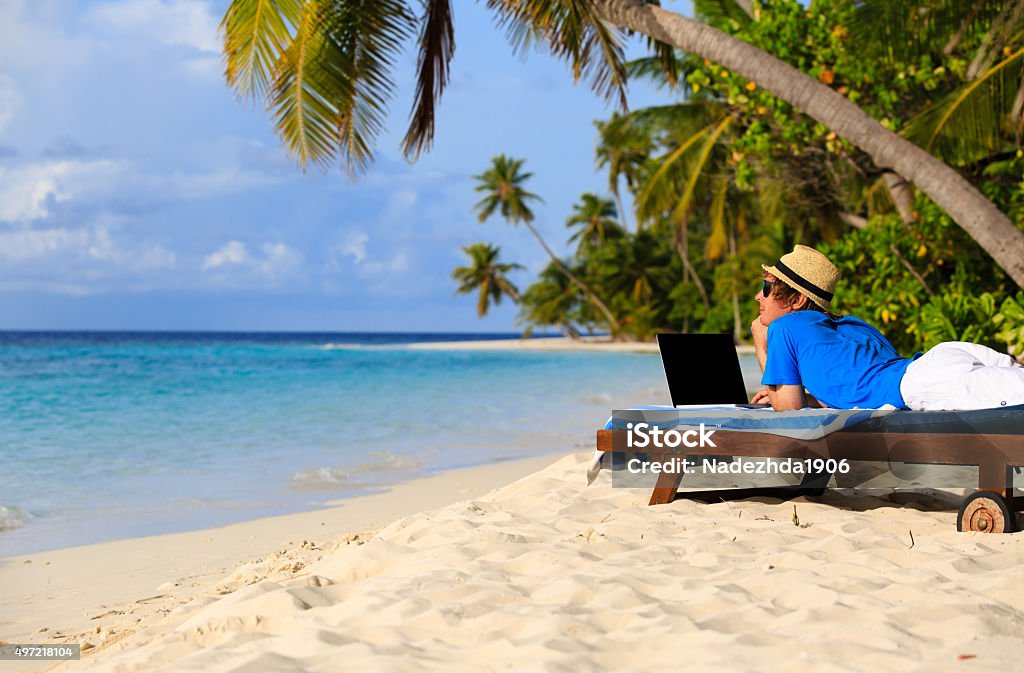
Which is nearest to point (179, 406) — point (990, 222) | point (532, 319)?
point (990, 222)

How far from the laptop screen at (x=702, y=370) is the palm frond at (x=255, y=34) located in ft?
15.9

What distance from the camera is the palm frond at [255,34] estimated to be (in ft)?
25.3

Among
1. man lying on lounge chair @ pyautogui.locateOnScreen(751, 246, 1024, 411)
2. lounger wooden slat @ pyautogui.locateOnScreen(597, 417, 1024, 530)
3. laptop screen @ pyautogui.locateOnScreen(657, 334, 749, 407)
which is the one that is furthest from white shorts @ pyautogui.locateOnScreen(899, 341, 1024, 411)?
laptop screen @ pyautogui.locateOnScreen(657, 334, 749, 407)

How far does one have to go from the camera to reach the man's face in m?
4.07

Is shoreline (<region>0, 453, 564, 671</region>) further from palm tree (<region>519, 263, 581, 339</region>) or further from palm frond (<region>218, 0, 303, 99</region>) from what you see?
palm tree (<region>519, 263, 581, 339</region>)

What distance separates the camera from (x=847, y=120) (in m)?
7.83

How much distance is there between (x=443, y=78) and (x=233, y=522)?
4.98m

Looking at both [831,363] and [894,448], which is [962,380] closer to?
[894,448]

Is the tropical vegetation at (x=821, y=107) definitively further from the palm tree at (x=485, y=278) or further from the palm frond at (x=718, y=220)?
the palm tree at (x=485, y=278)

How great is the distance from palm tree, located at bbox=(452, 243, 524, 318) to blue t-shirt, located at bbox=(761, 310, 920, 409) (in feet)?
132

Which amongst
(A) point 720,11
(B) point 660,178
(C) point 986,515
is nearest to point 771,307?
(C) point 986,515

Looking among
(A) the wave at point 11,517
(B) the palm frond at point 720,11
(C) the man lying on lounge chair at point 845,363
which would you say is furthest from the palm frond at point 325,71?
(B) the palm frond at point 720,11

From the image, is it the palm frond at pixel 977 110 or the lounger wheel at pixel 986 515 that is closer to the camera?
the lounger wheel at pixel 986 515

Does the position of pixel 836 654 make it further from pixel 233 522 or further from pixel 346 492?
pixel 346 492
